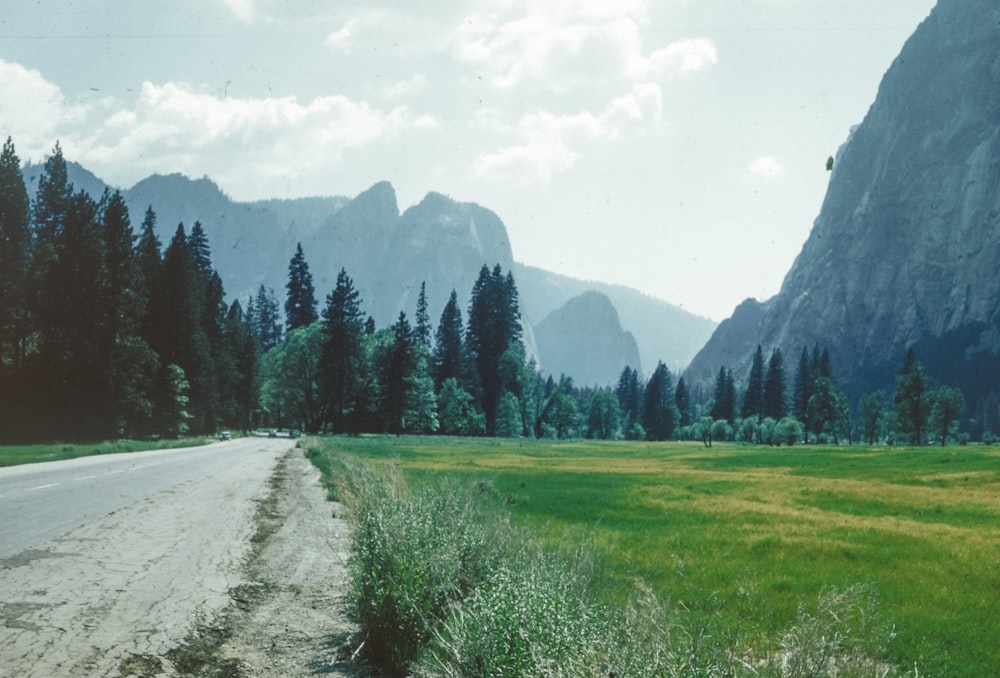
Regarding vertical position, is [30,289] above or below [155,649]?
above

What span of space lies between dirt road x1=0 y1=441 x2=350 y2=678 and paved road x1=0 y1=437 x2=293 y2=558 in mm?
527

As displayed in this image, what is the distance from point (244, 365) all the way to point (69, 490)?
9154 cm

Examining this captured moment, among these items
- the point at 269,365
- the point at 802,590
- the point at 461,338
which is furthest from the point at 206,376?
the point at 802,590

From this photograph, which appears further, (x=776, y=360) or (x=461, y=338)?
(x=776, y=360)

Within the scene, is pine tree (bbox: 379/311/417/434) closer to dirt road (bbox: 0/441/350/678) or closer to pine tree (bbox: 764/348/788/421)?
dirt road (bbox: 0/441/350/678)

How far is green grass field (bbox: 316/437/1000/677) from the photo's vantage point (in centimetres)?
928

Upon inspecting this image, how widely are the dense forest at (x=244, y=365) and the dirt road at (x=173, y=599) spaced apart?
1683 inches

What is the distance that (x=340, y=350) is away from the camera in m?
93.8

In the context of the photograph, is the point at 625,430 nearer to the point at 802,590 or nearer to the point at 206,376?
the point at 206,376

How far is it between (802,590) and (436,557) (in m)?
6.95

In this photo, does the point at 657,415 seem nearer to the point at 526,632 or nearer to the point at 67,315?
the point at 67,315

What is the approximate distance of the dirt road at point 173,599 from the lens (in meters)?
7.05

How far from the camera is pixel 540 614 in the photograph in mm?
5438

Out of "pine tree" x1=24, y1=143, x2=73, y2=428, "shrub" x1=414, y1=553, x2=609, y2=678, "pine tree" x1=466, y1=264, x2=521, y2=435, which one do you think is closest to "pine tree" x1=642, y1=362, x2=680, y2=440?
"pine tree" x1=466, y1=264, x2=521, y2=435
